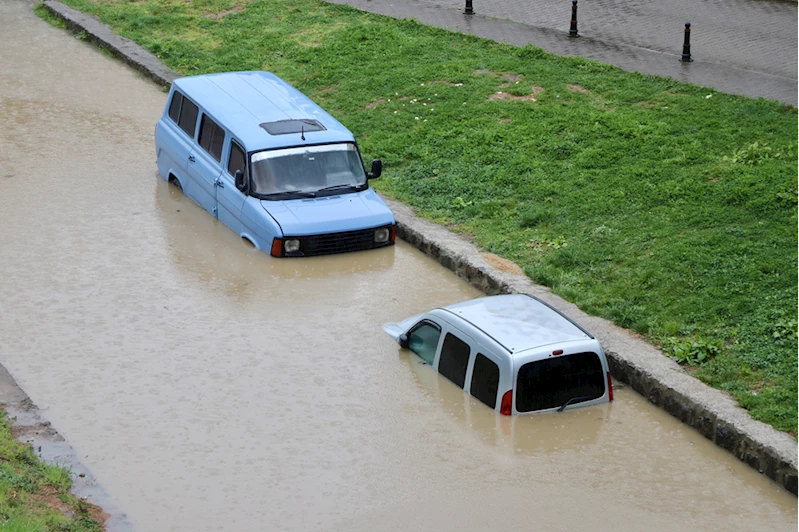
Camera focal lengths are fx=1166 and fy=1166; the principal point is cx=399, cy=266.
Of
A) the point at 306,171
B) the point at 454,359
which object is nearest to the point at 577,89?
the point at 306,171

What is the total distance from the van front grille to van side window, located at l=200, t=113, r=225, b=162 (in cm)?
206

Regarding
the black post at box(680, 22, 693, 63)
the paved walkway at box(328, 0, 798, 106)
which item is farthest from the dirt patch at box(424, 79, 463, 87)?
the black post at box(680, 22, 693, 63)

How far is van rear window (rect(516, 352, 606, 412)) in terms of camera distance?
10492mm

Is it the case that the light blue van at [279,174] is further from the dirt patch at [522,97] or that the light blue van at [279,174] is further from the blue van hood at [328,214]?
the dirt patch at [522,97]

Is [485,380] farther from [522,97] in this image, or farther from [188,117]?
[522,97]

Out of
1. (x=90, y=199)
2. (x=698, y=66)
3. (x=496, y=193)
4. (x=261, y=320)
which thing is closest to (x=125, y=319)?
(x=261, y=320)

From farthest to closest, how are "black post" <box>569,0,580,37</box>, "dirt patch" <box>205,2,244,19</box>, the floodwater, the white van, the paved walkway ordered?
"dirt patch" <box>205,2,244,19</box>
"black post" <box>569,0,580,37</box>
the paved walkway
the white van
the floodwater

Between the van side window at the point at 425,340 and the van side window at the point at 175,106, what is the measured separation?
662 cm

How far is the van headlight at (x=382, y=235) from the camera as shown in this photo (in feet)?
49.1

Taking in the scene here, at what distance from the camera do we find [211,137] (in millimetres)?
15953

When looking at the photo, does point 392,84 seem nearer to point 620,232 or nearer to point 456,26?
point 456,26

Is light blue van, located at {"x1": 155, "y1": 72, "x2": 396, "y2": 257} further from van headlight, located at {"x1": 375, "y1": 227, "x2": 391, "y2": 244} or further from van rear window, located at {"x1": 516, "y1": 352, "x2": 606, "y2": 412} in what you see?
van rear window, located at {"x1": 516, "y1": 352, "x2": 606, "y2": 412}

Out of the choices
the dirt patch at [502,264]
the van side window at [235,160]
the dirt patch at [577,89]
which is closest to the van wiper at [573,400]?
the dirt patch at [502,264]

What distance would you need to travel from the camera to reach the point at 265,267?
571 inches
